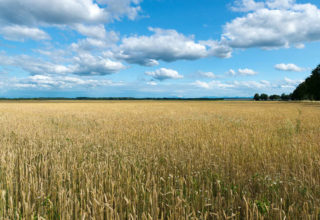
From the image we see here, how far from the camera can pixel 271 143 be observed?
710cm

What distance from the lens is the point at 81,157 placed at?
527 centimetres

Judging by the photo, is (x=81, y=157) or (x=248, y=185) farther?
(x=81, y=157)

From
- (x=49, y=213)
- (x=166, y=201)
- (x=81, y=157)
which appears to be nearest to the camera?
(x=49, y=213)

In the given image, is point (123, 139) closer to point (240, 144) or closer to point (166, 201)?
point (240, 144)

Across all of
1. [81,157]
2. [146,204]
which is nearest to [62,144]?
[81,157]

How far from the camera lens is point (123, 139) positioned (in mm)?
→ 7918

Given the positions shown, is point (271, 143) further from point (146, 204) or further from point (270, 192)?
point (146, 204)

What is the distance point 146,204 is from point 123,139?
5080 mm

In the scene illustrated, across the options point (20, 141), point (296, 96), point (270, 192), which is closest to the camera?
point (270, 192)

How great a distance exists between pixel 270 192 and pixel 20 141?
8467mm

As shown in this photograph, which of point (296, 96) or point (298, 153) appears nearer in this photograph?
point (298, 153)

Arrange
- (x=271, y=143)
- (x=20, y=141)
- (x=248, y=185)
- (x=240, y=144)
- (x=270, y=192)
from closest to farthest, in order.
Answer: (x=270, y=192)
(x=248, y=185)
(x=240, y=144)
(x=271, y=143)
(x=20, y=141)

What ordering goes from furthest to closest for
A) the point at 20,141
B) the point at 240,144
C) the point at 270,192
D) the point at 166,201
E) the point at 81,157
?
the point at 20,141, the point at 240,144, the point at 81,157, the point at 270,192, the point at 166,201

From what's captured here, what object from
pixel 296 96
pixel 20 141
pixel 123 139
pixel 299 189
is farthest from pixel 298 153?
pixel 296 96
